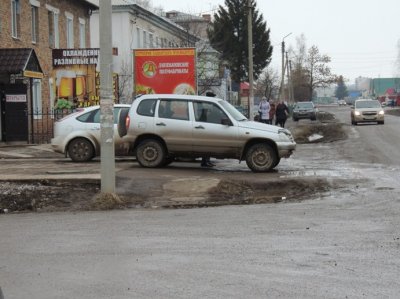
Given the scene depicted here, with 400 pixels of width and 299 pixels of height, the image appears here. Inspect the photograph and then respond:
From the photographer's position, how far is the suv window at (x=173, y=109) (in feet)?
48.2

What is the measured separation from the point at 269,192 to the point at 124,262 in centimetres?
605

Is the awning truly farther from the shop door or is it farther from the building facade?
the building facade

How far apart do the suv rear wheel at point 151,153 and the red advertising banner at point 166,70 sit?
37.6ft

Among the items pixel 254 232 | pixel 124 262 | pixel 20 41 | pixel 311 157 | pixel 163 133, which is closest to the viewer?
pixel 124 262

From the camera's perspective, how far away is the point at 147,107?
14867mm

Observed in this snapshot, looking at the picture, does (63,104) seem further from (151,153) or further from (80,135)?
(151,153)

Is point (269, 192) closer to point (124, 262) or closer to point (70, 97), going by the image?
Answer: point (124, 262)

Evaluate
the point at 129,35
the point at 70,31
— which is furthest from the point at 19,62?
the point at 129,35

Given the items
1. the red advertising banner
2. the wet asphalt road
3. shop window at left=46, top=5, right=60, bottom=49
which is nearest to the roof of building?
the red advertising banner

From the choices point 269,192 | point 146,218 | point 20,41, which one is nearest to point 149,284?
point 146,218

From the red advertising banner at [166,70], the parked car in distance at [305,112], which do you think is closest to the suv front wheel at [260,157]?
the red advertising banner at [166,70]

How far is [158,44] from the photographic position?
51.4 meters

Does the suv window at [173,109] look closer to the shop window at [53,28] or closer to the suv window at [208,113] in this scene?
the suv window at [208,113]

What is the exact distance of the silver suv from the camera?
1440 cm
